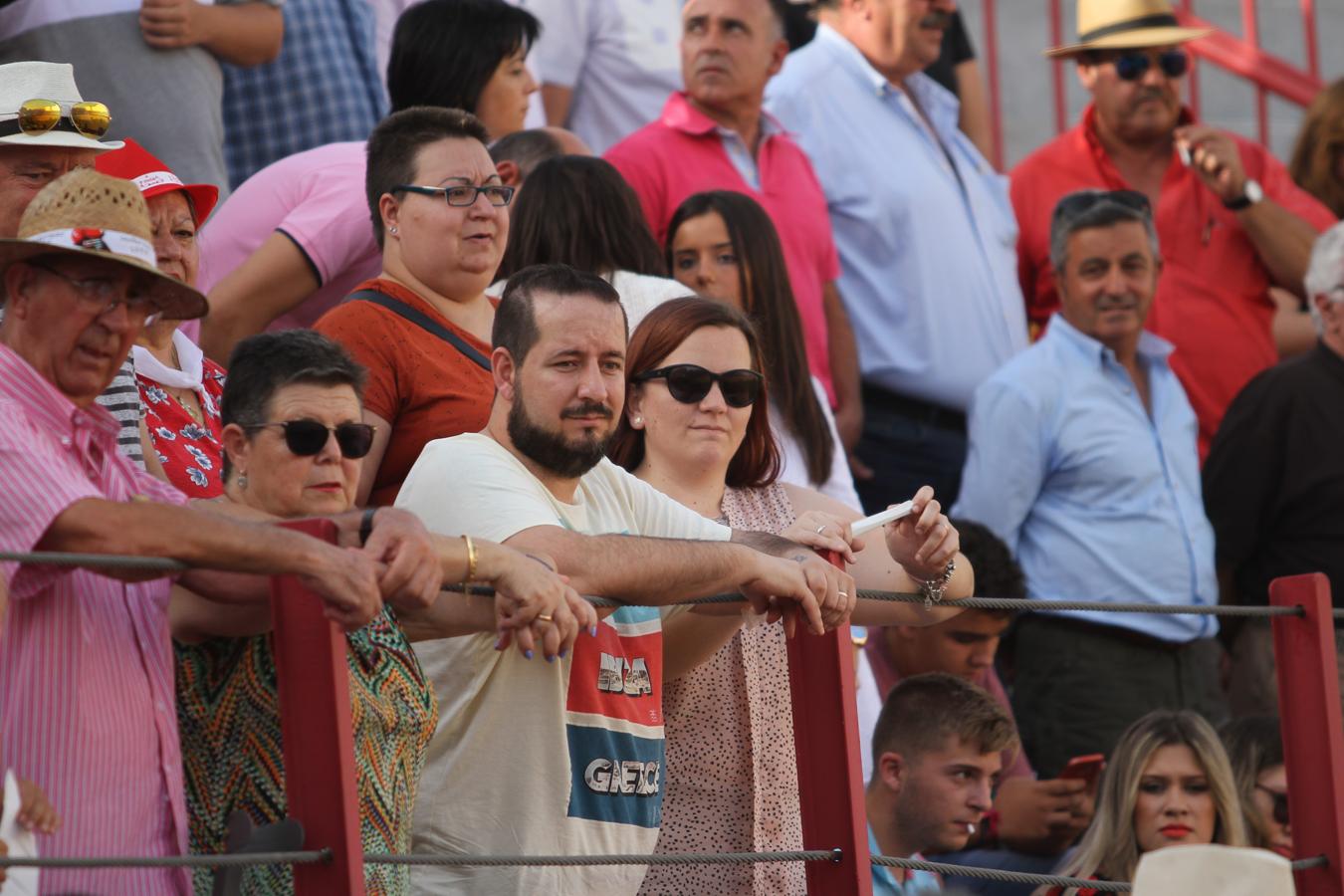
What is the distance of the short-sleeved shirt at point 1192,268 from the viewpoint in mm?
7242

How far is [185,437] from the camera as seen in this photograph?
162 inches

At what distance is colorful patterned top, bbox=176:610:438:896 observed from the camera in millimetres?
3240

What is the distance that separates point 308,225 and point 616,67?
7.49 ft

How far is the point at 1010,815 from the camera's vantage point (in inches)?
214

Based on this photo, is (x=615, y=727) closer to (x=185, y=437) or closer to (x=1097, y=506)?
(x=185, y=437)

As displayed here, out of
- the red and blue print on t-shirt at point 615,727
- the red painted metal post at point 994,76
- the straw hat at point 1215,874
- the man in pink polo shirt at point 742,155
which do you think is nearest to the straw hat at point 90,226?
the red and blue print on t-shirt at point 615,727

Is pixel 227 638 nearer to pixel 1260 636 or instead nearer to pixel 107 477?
pixel 107 477

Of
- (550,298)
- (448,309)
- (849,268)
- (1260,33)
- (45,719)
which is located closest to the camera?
(45,719)

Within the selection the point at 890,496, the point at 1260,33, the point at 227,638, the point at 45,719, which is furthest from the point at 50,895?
the point at 1260,33

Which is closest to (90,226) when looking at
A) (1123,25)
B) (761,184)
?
(761,184)

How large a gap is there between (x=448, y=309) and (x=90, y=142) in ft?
2.70

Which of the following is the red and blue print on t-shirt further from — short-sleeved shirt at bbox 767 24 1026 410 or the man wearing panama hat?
short-sleeved shirt at bbox 767 24 1026 410

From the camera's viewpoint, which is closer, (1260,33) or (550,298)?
(550,298)

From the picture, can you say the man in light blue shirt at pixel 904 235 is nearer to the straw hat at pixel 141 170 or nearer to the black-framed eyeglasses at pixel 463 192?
the black-framed eyeglasses at pixel 463 192
